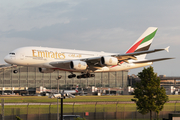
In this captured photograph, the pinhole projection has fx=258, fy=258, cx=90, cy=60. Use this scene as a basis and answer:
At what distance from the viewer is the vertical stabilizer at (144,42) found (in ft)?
176

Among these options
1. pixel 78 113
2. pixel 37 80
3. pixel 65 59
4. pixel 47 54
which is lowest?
pixel 78 113

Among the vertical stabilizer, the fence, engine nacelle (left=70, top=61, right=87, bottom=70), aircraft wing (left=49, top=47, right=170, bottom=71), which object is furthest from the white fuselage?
the vertical stabilizer

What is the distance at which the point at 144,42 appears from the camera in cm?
5491

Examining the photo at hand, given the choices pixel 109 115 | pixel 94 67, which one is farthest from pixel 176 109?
pixel 94 67

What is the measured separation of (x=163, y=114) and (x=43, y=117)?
1915 centimetres

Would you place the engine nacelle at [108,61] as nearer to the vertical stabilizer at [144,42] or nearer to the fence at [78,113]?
the fence at [78,113]

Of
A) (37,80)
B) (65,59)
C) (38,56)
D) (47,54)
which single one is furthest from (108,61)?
(37,80)

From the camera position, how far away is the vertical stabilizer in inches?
2116

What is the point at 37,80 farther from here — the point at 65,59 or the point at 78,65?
the point at 78,65

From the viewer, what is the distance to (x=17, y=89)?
116750mm

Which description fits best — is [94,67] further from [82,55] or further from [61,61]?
[61,61]


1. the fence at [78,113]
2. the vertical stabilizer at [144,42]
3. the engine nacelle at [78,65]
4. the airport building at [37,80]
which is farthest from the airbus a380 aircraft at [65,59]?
the airport building at [37,80]

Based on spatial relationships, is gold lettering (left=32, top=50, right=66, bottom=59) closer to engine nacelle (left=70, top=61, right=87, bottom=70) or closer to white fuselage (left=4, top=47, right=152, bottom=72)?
white fuselage (left=4, top=47, right=152, bottom=72)

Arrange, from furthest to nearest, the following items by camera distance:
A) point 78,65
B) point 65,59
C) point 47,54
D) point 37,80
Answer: point 37,80, point 65,59, point 78,65, point 47,54
